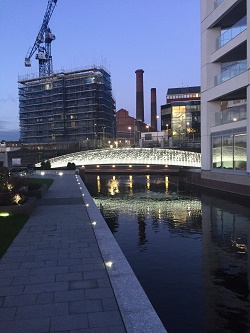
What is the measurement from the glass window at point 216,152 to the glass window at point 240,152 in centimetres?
355

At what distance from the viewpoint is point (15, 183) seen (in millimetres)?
18875

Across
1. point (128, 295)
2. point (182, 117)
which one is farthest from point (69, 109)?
point (128, 295)

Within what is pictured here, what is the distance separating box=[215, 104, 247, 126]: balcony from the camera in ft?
99.0

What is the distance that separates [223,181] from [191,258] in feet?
68.8

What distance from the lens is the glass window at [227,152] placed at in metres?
32.7

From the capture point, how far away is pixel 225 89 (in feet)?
107

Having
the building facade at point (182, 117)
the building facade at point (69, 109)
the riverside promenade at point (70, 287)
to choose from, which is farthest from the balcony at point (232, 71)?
the building facade at point (182, 117)

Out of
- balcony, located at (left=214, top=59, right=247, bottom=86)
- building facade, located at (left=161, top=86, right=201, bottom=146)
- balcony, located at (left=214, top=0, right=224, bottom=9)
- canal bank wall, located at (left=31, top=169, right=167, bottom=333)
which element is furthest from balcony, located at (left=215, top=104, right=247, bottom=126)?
building facade, located at (left=161, top=86, right=201, bottom=146)

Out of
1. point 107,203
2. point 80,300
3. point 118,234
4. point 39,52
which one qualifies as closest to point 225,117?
point 107,203

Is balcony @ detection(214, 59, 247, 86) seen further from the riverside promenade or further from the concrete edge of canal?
the concrete edge of canal

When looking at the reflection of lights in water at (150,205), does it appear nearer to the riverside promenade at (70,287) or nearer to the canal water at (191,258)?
the canal water at (191,258)

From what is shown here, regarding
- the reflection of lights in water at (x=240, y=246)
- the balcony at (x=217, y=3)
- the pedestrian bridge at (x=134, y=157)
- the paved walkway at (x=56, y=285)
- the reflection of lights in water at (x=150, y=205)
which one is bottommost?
the reflection of lights in water at (x=240, y=246)

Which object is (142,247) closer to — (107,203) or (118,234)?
(118,234)

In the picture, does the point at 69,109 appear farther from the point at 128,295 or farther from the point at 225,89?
the point at 128,295
